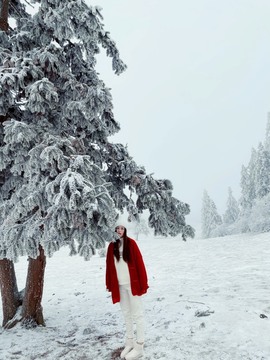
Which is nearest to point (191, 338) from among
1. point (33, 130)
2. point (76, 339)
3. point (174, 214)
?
point (76, 339)

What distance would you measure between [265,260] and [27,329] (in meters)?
10.0

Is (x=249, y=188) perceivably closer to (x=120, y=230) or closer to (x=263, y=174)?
(x=263, y=174)

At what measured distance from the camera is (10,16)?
8633 mm

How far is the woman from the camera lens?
5.89 m

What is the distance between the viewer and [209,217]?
64750 mm

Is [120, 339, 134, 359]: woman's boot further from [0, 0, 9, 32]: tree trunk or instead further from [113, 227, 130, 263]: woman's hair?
[0, 0, 9, 32]: tree trunk

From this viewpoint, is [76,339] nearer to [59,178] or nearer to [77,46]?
[59,178]

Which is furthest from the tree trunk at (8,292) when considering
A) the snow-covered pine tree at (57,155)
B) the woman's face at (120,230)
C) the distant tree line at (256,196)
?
the distant tree line at (256,196)

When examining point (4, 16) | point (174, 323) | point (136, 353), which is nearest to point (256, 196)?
point (174, 323)

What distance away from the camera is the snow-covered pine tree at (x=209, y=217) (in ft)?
209

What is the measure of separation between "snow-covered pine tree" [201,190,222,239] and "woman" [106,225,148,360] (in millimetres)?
58946

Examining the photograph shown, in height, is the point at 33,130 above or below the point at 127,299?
above

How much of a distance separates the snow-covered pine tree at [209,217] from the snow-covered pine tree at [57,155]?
57442 millimetres

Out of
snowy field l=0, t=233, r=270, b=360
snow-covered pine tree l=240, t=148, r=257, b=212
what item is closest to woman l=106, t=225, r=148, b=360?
snowy field l=0, t=233, r=270, b=360
